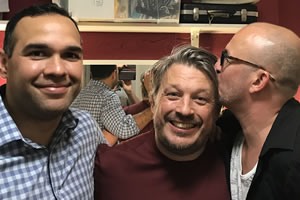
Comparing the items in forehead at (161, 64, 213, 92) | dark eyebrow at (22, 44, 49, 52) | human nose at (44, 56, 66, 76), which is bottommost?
forehead at (161, 64, 213, 92)

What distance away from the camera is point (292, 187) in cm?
113

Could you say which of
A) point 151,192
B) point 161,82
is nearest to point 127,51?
point 161,82

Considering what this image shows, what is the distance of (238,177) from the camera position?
4.42 ft

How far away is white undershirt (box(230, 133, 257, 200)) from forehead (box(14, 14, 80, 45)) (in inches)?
34.6

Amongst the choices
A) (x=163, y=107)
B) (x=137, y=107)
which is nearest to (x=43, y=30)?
(x=163, y=107)

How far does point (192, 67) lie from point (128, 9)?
82cm

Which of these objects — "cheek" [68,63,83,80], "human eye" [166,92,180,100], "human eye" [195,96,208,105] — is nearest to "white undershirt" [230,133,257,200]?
"human eye" [195,96,208,105]

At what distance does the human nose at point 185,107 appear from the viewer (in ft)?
4.40

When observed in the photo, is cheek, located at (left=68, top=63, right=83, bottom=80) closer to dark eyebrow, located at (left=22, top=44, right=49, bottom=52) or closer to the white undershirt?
dark eyebrow, located at (left=22, top=44, right=49, bottom=52)

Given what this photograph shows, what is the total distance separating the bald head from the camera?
1287 mm

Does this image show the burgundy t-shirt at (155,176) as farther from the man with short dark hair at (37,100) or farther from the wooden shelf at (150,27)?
the wooden shelf at (150,27)

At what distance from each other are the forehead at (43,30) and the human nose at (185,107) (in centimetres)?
54

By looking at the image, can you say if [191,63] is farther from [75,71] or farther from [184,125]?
[75,71]

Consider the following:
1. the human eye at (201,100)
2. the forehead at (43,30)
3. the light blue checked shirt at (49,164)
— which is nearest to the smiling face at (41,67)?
the forehead at (43,30)
